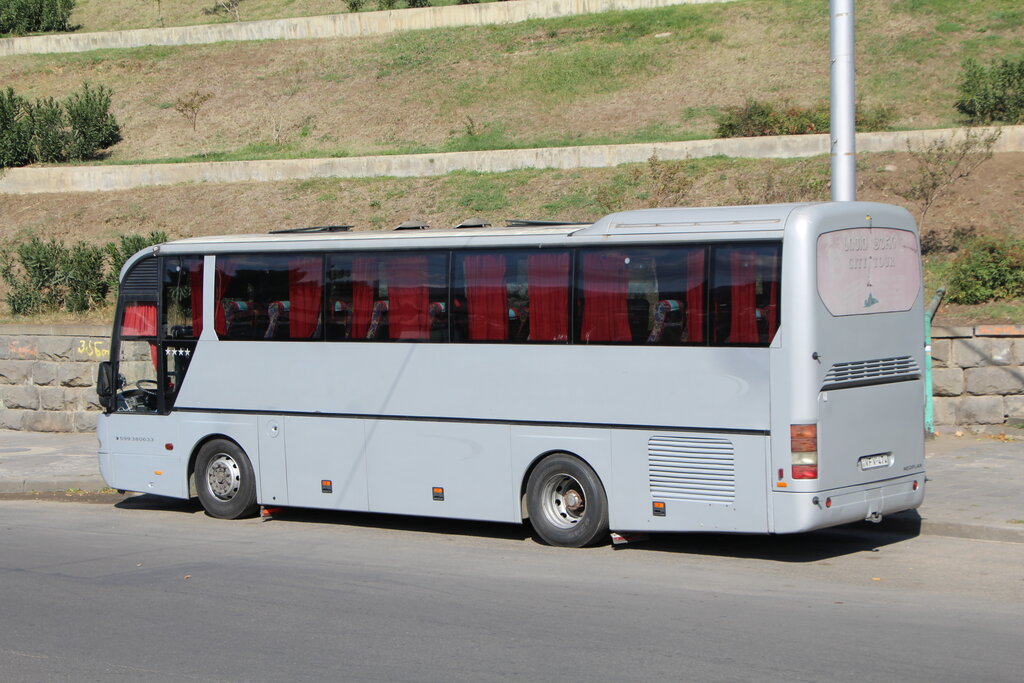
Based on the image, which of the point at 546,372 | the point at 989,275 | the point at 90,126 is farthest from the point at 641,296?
the point at 90,126

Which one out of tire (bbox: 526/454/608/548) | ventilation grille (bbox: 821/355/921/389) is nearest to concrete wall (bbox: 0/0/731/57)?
ventilation grille (bbox: 821/355/921/389)

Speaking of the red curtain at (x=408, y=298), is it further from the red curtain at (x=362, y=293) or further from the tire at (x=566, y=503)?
the tire at (x=566, y=503)

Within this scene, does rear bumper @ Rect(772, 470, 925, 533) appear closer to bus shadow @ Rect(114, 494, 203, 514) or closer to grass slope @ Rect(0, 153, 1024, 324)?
grass slope @ Rect(0, 153, 1024, 324)

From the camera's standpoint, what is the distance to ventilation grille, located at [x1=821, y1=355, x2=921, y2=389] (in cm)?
969

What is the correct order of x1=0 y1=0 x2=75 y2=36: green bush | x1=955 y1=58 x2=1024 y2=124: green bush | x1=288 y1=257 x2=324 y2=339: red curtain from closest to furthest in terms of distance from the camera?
x1=288 y1=257 x2=324 y2=339: red curtain, x1=955 y1=58 x2=1024 y2=124: green bush, x1=0 y1=0 x2=75 y2=36: green bush

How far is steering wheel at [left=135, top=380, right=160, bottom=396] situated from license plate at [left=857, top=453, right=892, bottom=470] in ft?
26.4

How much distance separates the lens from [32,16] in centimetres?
6053

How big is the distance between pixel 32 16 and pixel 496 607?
60.5 meters

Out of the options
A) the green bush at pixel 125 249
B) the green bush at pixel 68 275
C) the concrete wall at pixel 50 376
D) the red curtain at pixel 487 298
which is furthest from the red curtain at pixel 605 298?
the green bush at pixel 68 275

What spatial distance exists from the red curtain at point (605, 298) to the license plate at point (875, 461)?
2.27 meters

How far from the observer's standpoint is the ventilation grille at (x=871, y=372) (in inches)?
381

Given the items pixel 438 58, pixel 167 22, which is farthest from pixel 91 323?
pixel 167 22

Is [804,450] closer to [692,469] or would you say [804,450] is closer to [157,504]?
[692,469]

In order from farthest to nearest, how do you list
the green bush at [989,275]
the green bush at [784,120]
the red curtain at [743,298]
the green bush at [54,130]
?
the green bush at [54,130]
the green bush at [784,120]
the green bush at [989,275]
the red curtain at [743,298]
